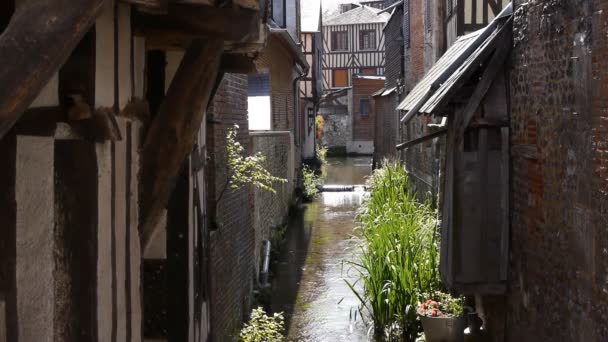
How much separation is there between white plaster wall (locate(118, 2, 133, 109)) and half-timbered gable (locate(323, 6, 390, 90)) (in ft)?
144

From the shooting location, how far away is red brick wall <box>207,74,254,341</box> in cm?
737

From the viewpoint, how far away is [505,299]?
7359 millimetres

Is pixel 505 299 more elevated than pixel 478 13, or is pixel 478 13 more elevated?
pixel 478 13

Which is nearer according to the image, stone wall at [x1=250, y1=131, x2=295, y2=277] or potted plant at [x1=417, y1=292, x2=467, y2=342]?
potted plant at [x1=417, y1=292, x2=467, y2=342]

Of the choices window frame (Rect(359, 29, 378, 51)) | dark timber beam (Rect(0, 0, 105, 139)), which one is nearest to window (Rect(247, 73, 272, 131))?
dark timber beam (Rect(0, 0, 105, 139))

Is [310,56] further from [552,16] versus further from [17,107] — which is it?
[17,107]

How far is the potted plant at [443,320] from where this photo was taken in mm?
7812

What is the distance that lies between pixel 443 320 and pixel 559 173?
261 centimetres

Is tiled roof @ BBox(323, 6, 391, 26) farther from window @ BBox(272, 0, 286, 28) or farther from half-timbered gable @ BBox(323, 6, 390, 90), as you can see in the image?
window @ BBox(272, 0, 286, 28)

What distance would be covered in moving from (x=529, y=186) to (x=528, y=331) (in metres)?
1.26

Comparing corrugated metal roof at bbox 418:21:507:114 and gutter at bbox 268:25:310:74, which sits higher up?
gutter at bbox 268:25:310:74

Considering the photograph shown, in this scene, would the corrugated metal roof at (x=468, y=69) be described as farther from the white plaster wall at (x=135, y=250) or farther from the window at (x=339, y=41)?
the window at (x=339, y=41)

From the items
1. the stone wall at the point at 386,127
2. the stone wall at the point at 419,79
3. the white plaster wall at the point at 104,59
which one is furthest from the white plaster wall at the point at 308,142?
the white plaster wall at the point at 104,59

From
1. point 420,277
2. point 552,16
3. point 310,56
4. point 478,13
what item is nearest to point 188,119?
point 552,16
